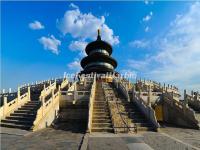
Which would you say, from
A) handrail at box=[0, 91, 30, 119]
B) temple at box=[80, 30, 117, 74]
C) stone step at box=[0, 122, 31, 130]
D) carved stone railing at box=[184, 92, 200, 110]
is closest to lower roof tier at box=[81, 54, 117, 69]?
temple at box=[80, 30, 117, 74]

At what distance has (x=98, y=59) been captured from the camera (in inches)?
1890

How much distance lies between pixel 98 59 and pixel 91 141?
35520 mm

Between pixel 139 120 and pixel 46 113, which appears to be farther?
pixel 46 113

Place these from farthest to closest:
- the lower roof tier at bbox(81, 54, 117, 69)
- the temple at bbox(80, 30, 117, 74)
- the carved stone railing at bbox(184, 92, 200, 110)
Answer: the lower roof tier at bbox(81, 54, 117, 69) < the temple at bbox(80, 30, 117, 74) < the carved stone railing at bbox(184, 92, 200, 110)

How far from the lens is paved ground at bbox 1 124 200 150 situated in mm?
11789

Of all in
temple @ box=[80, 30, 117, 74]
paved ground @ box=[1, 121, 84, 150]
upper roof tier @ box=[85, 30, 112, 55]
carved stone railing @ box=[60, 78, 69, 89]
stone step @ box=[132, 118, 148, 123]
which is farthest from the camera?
upper roof tier @ box=[85, 30, 112, 55]

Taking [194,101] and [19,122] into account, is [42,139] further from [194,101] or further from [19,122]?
[194,101]

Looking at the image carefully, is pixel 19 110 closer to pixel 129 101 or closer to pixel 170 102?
pixel 129 101

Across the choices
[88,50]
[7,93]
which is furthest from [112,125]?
[88,50]

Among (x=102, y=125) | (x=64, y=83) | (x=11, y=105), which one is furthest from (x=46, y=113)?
(x=64, y=83)

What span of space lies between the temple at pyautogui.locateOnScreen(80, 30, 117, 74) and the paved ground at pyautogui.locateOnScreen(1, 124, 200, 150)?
99.7 ft

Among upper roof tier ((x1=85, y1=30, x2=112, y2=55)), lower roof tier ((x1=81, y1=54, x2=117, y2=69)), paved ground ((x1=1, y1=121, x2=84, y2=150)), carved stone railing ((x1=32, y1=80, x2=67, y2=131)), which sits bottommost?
paved ground ((x1=1, y1=121, x2=84, y2=150))

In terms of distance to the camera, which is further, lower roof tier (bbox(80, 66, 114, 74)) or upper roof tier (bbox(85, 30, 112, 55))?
upper roof tier (bbox(85, 30, 112, 55))

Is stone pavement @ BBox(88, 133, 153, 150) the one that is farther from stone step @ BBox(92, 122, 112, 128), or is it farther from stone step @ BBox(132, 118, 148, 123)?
stone step @ BBox(132, 118, 148, 123)
